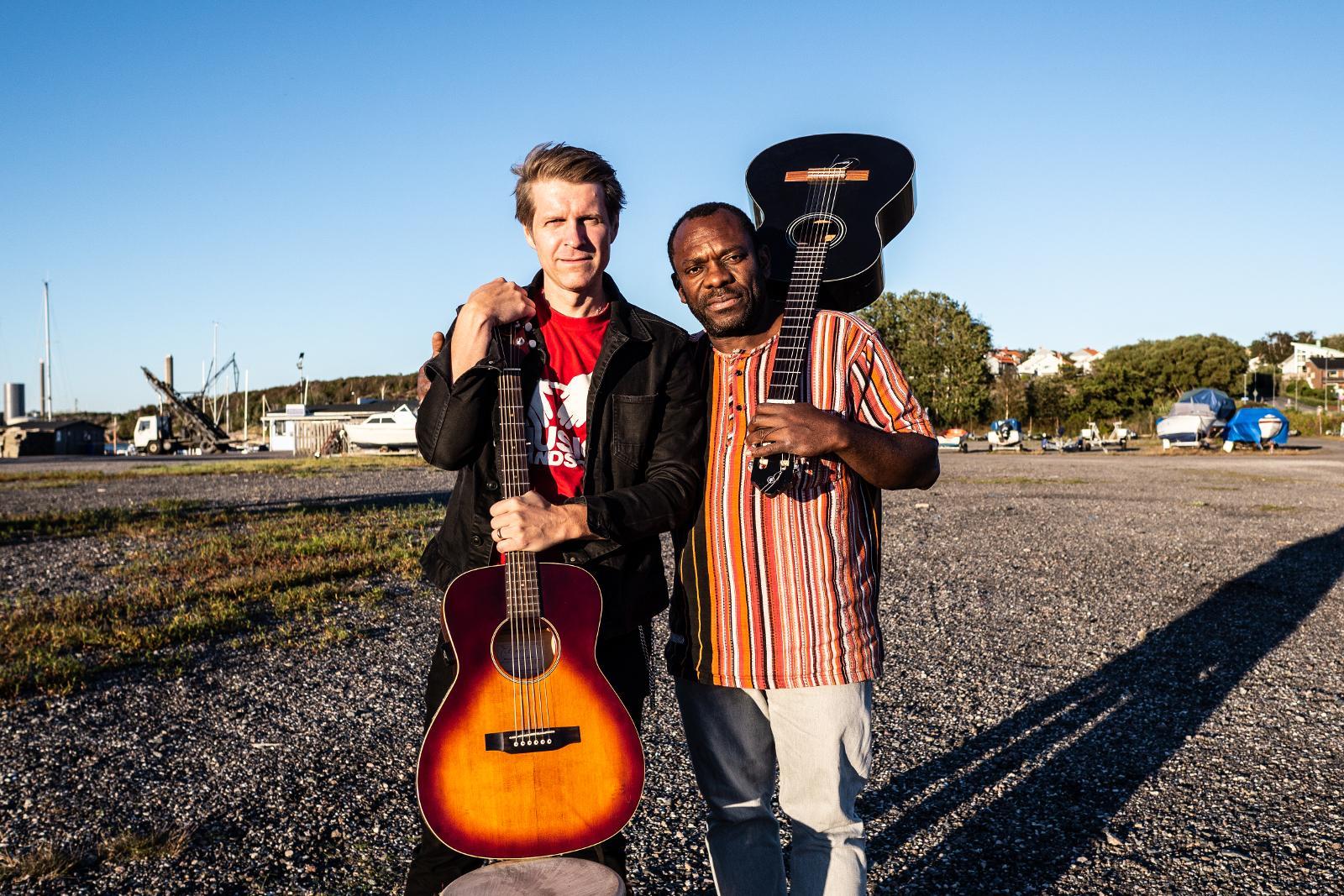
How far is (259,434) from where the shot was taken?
274 feet

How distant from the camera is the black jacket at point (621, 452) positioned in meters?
2.21

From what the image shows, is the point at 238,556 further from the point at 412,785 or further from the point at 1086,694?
the point at 1086,694

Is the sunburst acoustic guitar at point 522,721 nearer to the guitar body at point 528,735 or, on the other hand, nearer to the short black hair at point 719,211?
the guitar body at point 528,735

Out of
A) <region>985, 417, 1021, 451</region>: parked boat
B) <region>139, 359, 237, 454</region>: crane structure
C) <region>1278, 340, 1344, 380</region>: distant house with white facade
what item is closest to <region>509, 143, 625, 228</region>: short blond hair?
<region>985, 417, 1021, 451</region>: parked boat

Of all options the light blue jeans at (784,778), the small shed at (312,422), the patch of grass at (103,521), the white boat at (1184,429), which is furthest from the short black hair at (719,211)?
the white boat at (1184,429)

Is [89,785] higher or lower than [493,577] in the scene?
lower

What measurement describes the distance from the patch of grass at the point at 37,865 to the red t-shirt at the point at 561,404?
243 cm

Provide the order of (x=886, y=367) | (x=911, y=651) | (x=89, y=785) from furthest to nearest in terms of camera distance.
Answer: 1. (x=911, y=651)
2. (x=89, y=785)
3. (x=886, y=367)

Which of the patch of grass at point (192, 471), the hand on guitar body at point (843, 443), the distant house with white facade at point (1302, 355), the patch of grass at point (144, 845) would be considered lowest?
the patch of grass at point (144, 845)

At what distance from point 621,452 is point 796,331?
0.53 meters

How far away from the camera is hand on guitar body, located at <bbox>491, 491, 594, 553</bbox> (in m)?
2.07

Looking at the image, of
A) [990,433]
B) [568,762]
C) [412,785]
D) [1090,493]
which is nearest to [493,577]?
[568,762]

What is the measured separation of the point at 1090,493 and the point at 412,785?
16.9 m

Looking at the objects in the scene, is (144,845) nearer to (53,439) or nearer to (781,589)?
(781,589)
